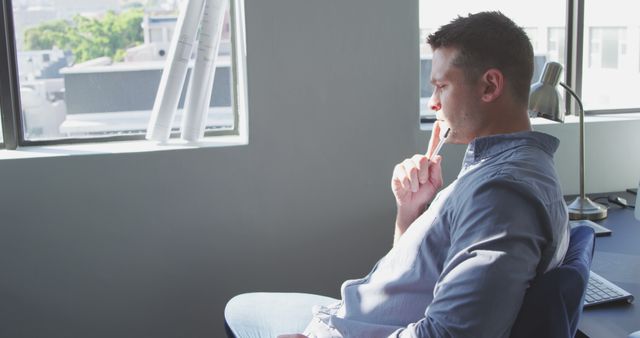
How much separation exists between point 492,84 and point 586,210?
108 centimetres

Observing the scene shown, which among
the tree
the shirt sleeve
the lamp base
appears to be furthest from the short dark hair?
the tree

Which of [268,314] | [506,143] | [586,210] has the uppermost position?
[506,143]

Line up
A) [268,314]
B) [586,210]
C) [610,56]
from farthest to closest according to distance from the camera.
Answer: [610,56] < [586,210] < [268,314]

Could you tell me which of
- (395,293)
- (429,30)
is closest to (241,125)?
(429,30)

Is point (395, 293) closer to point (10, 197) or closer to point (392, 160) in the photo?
point (392, 160)

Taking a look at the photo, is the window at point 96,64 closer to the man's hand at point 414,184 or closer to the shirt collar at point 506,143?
the man's hand at point 414,184

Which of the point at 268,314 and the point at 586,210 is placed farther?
the point at 586,210

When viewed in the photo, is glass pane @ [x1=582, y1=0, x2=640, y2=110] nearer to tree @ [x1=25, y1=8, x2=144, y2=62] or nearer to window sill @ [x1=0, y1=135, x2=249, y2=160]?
window sill @ [x1=0, y1=135, x2=249, y2=160]

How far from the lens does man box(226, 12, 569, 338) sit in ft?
3.81

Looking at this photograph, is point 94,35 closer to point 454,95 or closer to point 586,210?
point 454,95

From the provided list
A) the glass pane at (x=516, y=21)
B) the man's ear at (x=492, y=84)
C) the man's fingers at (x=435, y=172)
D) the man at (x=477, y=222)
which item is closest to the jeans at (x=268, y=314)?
the man at (x=477, y=222)

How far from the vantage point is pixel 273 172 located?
7.79 feet

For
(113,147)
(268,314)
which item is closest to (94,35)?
(113,147)

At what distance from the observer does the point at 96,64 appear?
243 centimetres
